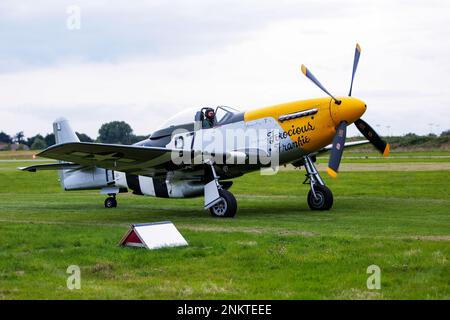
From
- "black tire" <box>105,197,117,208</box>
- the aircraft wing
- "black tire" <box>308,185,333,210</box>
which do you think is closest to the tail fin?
"black tire" <box>105,197,117,208</box>

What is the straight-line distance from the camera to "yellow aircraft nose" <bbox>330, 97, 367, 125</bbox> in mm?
16438

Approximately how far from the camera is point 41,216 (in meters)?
17.5

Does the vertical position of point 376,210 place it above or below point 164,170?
below

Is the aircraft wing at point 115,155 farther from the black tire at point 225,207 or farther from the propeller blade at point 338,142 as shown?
the propeller blade at point 338,142

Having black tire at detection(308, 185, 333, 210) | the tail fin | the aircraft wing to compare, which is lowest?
black tire at detection(308, 185, 333, 210)

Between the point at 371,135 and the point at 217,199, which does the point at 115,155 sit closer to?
the point at 217,199

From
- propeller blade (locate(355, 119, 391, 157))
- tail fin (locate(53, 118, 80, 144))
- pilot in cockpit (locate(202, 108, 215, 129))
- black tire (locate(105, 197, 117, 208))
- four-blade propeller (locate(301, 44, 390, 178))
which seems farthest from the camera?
tail fin (locate(53, 118, 80, 144))

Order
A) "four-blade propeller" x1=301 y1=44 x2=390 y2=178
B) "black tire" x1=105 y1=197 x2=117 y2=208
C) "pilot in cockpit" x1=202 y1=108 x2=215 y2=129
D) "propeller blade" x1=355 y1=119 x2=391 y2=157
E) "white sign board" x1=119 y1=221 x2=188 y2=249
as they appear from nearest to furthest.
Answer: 1. "white sign board" x1=119 y1=221 x2=188 y2=249
2. "four-blade propeller" x1=301 y1=44 x2=390 y2=178
3. "pilot in cockpit" x1=202 y1=108 x2=215 y2=129
4. "propeller blade" x1=355 y1=119 x2=391 y2=157
5. "black tire" x1=105 y1=197 x2=117 y2=208

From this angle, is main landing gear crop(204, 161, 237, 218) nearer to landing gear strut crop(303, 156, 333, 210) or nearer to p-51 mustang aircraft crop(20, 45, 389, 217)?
p-51 mustang aircraft crop(20, 45, 389, 217)

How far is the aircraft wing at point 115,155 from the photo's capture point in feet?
48.9

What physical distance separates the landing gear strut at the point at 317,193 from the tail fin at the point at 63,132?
8.04 m
